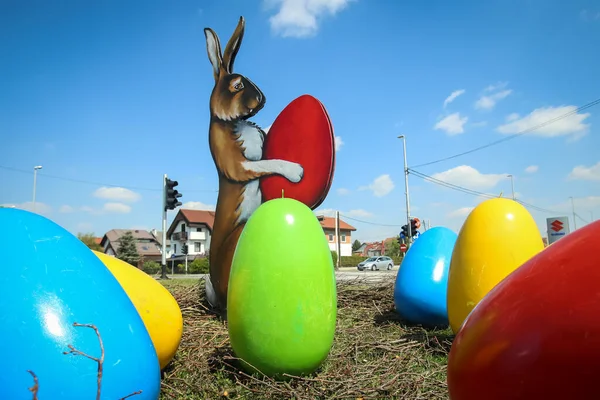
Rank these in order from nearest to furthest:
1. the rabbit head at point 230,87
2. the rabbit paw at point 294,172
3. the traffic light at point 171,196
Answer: the rabbit paw at point 294,172 < the rabbit head at point 230,87 < the traffic light at point 171,196

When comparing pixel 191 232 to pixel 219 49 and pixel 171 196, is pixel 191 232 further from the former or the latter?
pixel 219 49

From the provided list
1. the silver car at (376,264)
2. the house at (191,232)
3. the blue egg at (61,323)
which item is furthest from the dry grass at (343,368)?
the house at (191,232)

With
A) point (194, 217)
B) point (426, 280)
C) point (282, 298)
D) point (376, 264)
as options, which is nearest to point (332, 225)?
point (194, 217)

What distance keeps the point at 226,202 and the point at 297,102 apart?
2.24 meters

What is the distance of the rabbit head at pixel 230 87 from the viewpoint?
25.6ft

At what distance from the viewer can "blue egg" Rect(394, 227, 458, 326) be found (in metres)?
6.35

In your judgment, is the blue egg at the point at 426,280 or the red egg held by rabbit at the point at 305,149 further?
the red egg held by rabbit at the point at 305,149

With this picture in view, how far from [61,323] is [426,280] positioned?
17.5 feet

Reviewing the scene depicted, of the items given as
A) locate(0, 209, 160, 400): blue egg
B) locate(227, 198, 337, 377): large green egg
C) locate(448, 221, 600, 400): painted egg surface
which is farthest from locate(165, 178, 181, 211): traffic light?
locate(448, 221, 600, 400): painted egg surface

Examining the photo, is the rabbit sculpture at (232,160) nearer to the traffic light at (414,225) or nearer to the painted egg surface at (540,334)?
the painted egg surface at (540,334)

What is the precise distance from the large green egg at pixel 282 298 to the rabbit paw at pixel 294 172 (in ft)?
10.8

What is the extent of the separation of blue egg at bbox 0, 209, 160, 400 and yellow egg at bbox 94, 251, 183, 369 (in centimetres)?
99

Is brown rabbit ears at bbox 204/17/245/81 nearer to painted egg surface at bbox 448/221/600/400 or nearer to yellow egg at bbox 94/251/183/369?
yellow egg at bbox 94/251/183/369

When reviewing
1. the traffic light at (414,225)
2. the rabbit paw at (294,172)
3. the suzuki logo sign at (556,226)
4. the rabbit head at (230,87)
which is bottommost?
the suzuki logo sign at (556,226)
